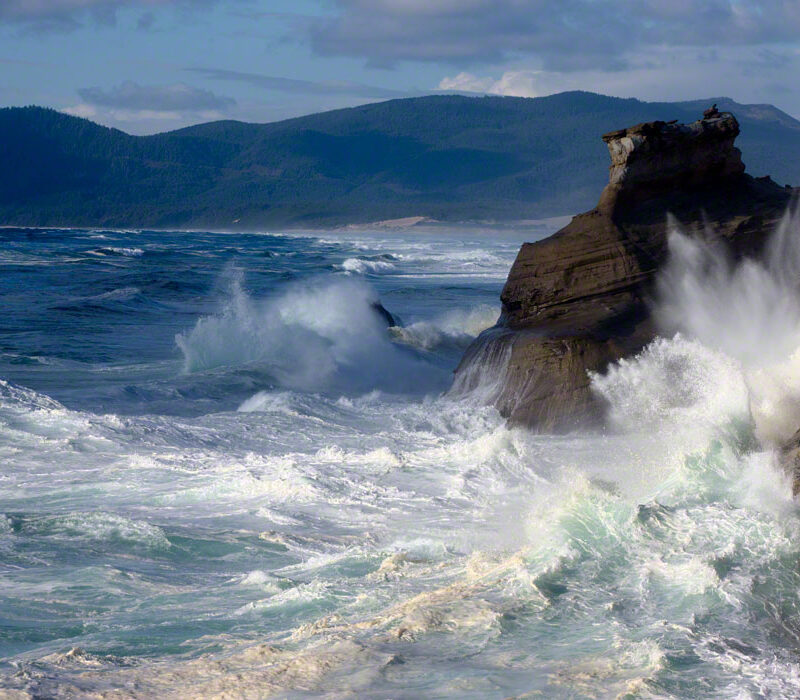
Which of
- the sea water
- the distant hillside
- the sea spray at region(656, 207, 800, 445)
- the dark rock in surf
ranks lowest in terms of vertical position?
the sea water

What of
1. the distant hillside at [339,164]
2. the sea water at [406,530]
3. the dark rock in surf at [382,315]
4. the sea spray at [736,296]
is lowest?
the sea water at [406,530]

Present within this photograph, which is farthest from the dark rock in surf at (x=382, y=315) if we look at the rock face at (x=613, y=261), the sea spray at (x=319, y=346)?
the rock face at (x=613, y=261)

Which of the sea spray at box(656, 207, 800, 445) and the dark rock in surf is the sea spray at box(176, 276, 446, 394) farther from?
the sea spray at box(656, 207, 800, 445)

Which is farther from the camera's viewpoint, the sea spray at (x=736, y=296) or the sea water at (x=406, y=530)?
the sea spray at (x=736, y=296)

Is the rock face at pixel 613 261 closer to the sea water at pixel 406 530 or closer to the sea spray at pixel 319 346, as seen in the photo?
the sea water at pixel 406 530

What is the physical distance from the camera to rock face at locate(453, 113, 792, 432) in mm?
10289

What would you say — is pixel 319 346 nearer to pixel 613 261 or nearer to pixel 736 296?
pixel 613 261

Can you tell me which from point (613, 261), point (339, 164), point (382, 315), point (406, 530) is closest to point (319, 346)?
point (382, 315)

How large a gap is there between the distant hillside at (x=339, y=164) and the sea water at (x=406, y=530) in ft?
295

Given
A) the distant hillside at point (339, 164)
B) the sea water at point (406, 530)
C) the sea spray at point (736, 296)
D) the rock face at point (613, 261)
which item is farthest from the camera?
the distant hillside at point (339, 164)

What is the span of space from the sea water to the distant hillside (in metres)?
90.0

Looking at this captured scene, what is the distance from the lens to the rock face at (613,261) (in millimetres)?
10289

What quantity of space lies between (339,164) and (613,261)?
163 m

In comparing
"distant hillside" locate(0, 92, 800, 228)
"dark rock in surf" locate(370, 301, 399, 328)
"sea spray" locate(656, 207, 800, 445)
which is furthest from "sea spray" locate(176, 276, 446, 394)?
"distant hillside" locate(0, 92, 800, 228)
